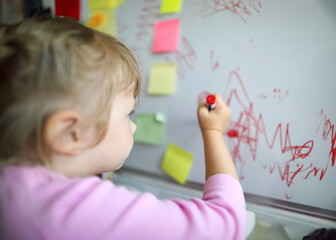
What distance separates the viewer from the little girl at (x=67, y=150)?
358 millimetres

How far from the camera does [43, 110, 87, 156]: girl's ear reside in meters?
0.38

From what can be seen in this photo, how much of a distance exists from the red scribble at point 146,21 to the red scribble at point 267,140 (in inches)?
9.1

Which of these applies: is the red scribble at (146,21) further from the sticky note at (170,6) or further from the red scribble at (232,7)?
the red scribble at (232,7)

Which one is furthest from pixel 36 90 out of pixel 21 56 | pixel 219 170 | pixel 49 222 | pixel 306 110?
pixel 306 110

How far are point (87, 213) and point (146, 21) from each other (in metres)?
0.53

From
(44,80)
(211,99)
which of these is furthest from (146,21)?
(44,80)

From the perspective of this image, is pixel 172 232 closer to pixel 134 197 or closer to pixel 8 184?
pixel 134 197

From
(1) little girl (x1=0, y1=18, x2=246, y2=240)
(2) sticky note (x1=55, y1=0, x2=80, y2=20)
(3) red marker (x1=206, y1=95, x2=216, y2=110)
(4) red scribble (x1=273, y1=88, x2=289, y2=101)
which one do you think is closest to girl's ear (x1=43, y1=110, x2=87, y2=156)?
(1) little girl (x1=0, y1=18, x2=246, y2=240)

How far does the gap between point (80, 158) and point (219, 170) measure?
240 millimetres

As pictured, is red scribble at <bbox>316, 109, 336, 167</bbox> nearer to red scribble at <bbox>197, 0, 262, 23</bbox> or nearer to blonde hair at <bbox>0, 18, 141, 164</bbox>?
red scribble at <bbox>197, 0, 262, 23</bbox>

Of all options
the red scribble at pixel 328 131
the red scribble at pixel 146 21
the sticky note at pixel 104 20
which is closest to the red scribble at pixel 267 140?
the red scribble at pixel 328 131

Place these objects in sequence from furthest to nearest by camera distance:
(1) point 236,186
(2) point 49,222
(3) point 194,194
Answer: (3) point 194,194 < (1) point 236,186 < (2) point 49,222

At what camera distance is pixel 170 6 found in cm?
67

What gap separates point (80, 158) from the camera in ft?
1.45
